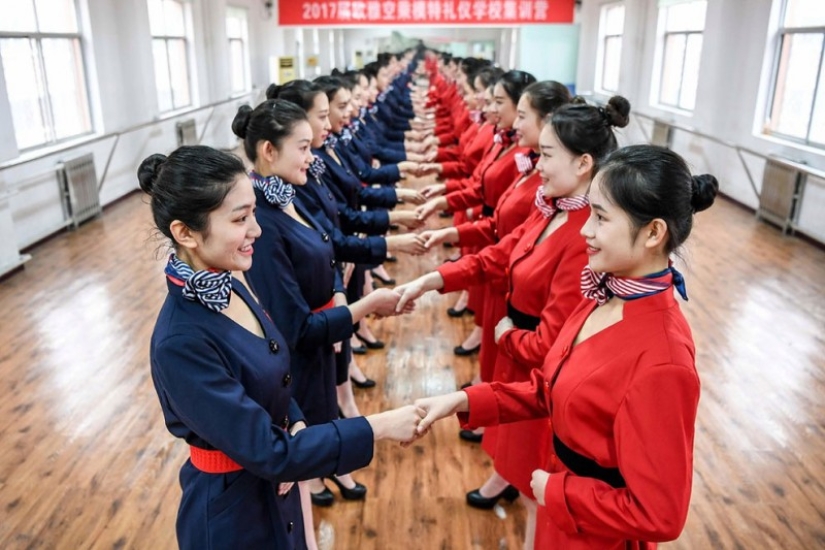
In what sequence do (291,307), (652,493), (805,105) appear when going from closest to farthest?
1. (652,493)
2. (291,307)
3. (805,105)

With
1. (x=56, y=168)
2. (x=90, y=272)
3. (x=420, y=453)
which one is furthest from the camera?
(x=56, y=168)

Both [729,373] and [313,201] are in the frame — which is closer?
[313,201]

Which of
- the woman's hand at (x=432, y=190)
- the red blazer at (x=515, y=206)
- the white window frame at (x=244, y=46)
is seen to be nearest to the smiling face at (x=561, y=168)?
the red blazer at (x=515, y=206)

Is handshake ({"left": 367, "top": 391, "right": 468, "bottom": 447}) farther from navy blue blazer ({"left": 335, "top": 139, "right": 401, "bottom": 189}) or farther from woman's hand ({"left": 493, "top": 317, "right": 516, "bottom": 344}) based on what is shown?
navy blue blazer ({"left": 335, "top": 139, "right": 401, "bottom": 189})

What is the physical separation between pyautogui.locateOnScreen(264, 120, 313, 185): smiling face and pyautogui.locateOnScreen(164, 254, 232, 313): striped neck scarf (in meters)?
0.95

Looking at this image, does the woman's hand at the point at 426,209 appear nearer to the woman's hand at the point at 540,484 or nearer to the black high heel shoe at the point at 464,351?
the black high heel shoe at the point at 464,351

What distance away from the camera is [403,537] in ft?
8.87

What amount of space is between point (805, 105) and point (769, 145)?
538 millimetres

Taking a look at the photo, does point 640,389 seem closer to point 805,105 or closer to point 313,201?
point 313,201

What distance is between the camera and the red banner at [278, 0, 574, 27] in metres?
10.9

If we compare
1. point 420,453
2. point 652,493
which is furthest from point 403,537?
point 652,493

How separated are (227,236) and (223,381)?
0.33m

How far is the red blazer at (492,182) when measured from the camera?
3.62 m

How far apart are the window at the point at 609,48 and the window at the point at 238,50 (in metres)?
7.64
